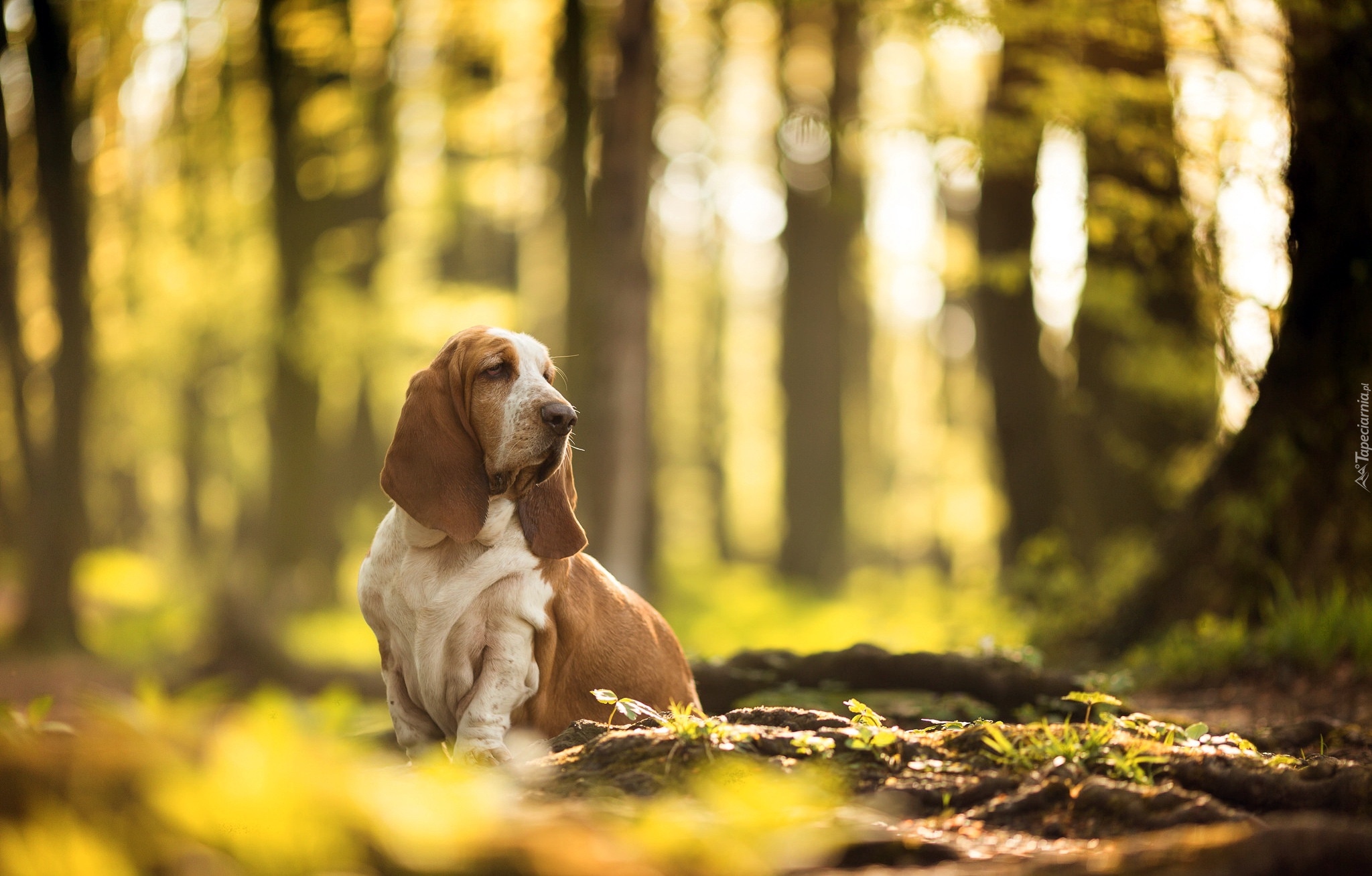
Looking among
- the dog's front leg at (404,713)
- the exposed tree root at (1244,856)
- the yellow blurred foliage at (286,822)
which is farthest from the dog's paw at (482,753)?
the exposed tree root at (1244,856)

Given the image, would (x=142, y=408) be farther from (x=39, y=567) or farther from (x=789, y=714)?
(x=789, y=714)

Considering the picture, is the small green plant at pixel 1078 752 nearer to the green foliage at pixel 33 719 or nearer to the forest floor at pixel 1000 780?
the forest floor at pixel 1000 780

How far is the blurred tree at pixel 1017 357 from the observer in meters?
11.6

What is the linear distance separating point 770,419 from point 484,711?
34.2 m

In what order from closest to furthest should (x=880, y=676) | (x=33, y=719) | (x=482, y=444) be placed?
(x=33, y=719) < (x=482, y=444) < (x=880, y=676)

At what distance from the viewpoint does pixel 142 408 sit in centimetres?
2912

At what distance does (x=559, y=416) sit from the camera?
13.7 feet

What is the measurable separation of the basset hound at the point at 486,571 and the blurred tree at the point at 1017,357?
7783mm

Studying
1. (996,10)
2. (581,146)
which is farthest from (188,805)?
(581,146)

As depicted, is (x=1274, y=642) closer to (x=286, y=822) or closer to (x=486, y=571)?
(x=486, y=571)

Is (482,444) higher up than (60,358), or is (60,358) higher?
(60,358)

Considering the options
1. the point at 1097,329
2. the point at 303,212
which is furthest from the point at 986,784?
the point at 303,212

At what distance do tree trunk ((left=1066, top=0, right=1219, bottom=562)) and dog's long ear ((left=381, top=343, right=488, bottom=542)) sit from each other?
631 centimetres

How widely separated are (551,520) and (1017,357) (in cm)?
883
